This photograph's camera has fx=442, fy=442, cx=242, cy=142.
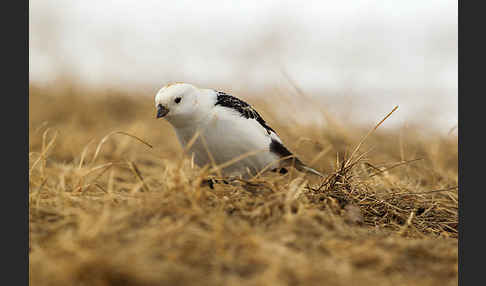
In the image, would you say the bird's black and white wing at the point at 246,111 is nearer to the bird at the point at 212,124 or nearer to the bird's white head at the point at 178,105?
the bird at the point at 212,124

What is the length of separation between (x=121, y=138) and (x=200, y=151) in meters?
2.74

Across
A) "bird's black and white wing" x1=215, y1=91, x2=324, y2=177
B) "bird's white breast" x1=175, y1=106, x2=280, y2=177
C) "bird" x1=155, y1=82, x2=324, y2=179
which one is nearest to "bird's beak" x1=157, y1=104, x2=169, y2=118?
"bird" x1=155, y1=82, x2=324, y2=179

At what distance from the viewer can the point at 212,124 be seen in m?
2.53

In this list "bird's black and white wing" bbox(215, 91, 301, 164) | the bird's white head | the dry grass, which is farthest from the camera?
"bird's black and white wing" bbox(215, 91, 301, 164)

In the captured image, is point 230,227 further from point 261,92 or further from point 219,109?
point 261,92

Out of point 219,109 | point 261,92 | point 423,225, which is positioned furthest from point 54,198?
point 261,92

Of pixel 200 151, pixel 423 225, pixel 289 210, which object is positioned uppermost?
pixel 200 151

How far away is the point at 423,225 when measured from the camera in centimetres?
242

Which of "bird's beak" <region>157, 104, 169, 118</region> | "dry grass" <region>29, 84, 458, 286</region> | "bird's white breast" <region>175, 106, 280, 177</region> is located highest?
"bird's beak" <region>157, 104, 169, 118</region>

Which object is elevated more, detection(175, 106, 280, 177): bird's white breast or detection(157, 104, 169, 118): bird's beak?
detection(157, 104, 169, 118): bird's beak

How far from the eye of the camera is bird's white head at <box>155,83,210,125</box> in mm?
2496

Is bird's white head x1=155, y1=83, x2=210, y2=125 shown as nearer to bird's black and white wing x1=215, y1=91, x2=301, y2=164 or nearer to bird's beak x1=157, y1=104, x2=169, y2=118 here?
bird's beak x1=157, y1=104, x2=169, y2=118

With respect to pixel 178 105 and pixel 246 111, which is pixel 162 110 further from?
pixel 246 111

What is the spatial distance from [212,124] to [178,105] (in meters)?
0.22
